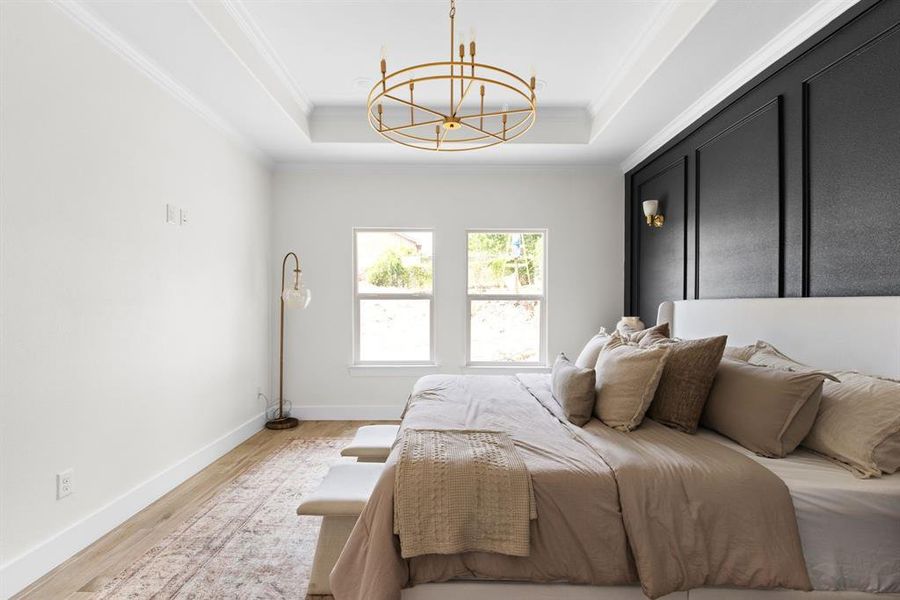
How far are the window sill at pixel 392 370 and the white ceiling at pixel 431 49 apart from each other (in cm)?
223

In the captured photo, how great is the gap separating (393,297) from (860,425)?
3.95m

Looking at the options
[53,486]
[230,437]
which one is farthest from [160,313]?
[230,437]

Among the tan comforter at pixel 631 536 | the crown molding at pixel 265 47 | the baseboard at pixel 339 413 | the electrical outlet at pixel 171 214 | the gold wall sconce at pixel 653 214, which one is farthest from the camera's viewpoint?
the baseboard at pixel 339 413

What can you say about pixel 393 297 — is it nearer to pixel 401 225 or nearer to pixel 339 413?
pixel 401 225

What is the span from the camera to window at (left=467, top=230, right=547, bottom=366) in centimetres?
504

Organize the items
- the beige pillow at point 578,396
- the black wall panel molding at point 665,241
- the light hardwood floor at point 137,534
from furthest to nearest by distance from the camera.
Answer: the black wall panel molding at point 665,241
the beige pillow at point 578,396
the light hardwood floor at point 137,534

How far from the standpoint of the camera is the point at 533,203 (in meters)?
4.97

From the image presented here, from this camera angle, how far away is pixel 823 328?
2287 millimetres

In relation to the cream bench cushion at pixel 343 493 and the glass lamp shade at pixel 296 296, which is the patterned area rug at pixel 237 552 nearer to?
the cream bench cushion at pixel 343 493

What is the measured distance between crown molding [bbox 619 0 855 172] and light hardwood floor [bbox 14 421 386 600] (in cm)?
417

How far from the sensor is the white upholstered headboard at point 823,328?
197 centimetres

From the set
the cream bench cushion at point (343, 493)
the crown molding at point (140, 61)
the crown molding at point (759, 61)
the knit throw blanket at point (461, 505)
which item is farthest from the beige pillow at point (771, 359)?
the crown molding at point (140, 61)

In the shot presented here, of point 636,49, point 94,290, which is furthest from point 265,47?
point 636,49

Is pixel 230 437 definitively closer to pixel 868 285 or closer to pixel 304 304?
pixel 304 304
